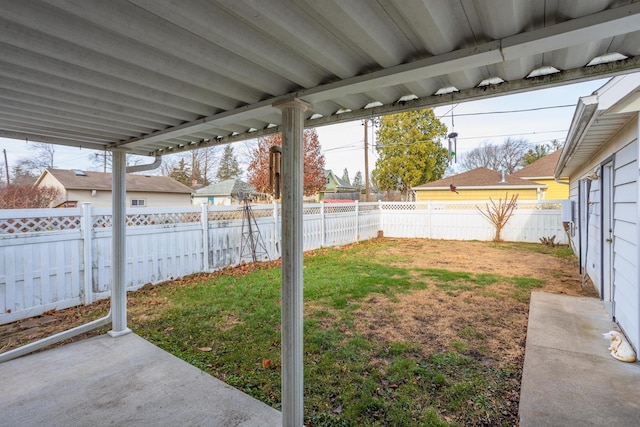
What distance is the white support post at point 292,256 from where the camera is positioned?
1.85 m

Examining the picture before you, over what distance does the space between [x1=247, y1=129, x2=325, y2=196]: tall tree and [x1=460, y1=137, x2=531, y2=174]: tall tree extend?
15407 mm

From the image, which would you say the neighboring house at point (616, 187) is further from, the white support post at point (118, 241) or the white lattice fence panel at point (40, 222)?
the white lattice fence panel at point (40, 222)

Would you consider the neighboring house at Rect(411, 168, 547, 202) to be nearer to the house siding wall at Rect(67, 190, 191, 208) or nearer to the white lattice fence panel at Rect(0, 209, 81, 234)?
the house siding wall at Rect(67, 190, 191, 208)

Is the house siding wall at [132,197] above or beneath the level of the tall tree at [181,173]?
beneath

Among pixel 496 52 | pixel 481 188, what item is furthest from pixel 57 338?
pixel 481 188

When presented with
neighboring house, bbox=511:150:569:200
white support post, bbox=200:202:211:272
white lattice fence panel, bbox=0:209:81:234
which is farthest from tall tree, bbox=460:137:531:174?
white lattice fence panel, bbox=0:209:81:234

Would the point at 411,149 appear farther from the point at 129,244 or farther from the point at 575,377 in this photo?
the point at 575,377

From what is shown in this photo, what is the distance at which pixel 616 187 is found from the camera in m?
3.60

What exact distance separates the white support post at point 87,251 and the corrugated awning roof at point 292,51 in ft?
8.37

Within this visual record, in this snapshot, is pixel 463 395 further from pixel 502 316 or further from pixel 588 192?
pixel 588 192

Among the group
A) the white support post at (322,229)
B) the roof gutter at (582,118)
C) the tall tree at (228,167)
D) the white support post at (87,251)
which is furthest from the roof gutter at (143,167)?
the tall tree at (228,167)

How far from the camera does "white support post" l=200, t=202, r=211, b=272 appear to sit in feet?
19.5

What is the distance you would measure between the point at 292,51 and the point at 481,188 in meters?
15.0

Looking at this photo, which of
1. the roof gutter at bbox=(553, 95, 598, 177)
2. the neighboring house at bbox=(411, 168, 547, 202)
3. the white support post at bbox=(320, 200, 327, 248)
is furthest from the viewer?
the neighboring house at bbox=(411, 168, 547, 202)
